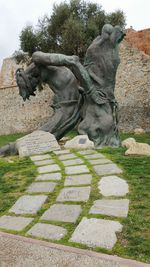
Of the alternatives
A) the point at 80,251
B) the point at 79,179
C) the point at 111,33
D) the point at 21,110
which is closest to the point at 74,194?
the point at 79,179

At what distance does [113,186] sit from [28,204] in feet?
3.10

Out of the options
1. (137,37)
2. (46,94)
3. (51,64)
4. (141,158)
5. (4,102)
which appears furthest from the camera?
(4,102)

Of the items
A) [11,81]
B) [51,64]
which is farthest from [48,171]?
[11,81]

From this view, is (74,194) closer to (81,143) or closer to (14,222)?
(14,222)

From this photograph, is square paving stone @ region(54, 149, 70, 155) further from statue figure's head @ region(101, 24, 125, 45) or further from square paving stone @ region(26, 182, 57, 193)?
statue figure's head @ region(101, 24, 125, 45)

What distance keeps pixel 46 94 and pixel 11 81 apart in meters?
7.55

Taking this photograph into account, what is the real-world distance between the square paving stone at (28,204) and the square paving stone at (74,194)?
0.20 meters

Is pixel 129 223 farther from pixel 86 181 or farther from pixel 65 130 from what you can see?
pixel 65 130

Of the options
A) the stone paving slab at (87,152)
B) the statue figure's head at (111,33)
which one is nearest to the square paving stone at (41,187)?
the stone paving slab at (87,152)

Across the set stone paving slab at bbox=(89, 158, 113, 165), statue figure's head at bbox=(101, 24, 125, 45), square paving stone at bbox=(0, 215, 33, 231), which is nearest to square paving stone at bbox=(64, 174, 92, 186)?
stone paving slab at bbox=(89, 158, 113, 165)

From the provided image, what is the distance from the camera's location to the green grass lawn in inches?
109

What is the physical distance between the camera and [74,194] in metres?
3.99

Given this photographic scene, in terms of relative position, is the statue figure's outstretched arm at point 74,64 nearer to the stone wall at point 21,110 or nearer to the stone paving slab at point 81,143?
the stone paving slab at point 81,143

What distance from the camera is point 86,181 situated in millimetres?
4441
